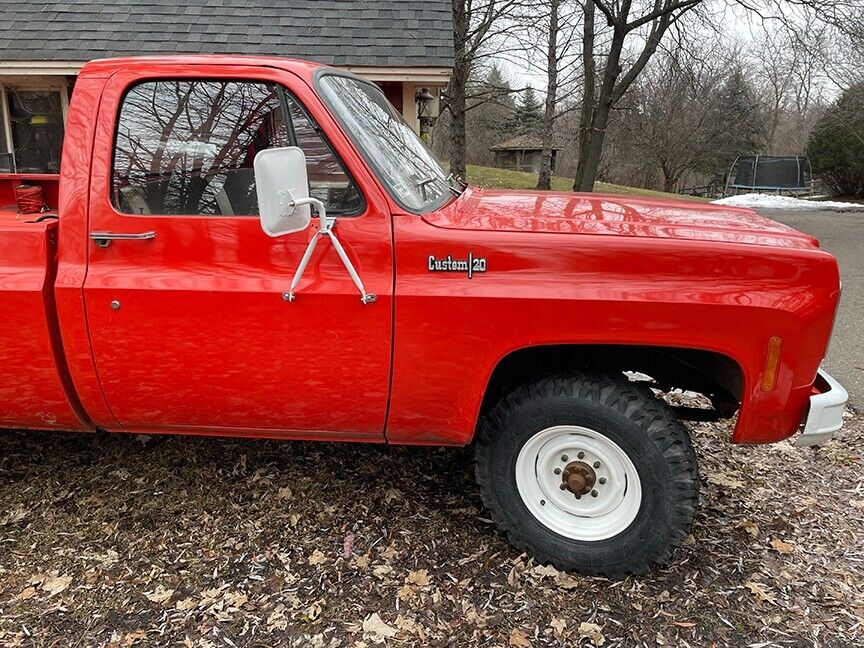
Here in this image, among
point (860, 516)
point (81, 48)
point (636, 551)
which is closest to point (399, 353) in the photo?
point (636, 551)

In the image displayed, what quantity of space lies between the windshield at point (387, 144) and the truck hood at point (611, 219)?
0.37ft

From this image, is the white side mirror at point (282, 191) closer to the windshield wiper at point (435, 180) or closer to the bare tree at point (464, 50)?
the windshield wiper at point (435, 180)

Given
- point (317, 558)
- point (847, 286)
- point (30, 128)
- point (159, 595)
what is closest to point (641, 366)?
point (317, 558)

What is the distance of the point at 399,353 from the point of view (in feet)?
8.59

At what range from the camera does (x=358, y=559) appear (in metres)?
2.90

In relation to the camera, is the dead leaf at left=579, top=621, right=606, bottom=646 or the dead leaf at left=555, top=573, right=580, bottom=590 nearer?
the dead leaf at left=579, top=621, right=606, bottom=646

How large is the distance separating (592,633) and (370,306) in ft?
4.97

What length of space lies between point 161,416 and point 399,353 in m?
1.13

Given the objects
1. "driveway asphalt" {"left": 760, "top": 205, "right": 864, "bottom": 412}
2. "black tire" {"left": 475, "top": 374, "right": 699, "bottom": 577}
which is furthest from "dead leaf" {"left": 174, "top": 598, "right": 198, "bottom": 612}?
"driveway asphalt" {"left": 760, "top": 205, "right": 864, "bottom": 412}

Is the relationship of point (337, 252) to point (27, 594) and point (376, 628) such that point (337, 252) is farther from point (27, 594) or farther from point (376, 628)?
point (27, 594)

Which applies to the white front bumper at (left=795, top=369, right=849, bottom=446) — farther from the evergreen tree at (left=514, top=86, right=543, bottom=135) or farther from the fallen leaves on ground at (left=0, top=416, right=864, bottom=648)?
the evergreen tree at (left=514, top=86, right=543, bottom=135)

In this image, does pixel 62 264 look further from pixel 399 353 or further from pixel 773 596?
pixel 773 596

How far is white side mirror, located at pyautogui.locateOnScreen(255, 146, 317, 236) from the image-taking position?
2193 mm

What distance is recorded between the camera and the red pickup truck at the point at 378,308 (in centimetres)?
247
